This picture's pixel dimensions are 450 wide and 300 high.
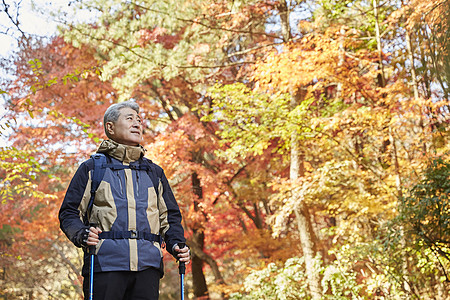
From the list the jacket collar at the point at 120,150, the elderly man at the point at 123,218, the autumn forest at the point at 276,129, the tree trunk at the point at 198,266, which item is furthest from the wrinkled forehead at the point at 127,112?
the tree trunk at the point at 198,266

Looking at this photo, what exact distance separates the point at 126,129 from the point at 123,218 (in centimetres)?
45

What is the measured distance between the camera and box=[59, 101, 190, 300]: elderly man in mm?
1983

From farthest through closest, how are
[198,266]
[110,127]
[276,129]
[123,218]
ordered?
[198,266], [276,129], [110,127], [123,218]

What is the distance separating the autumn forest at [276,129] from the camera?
16.9 feet

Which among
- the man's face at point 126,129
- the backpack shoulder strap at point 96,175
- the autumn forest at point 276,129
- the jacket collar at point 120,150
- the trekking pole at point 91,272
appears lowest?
the trekking pole at point 91,272

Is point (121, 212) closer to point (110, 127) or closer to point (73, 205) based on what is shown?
point (73, 205)

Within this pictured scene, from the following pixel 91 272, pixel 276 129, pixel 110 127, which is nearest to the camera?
pixel 91 272

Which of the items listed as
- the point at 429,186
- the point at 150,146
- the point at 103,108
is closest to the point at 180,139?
the point at 150,146

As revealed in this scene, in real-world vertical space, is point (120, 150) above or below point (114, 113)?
below

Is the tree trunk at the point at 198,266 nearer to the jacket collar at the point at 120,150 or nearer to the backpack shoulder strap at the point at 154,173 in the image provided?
the backpack shoulder strap at the point at 154,173

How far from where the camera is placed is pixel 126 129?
2260 mm

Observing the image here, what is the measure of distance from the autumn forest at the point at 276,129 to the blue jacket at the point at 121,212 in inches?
70.2

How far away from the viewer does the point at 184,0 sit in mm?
7703

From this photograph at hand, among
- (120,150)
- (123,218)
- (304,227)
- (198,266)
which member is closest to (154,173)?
(120,150)
